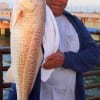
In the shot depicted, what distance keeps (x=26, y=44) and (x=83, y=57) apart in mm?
Result: 596

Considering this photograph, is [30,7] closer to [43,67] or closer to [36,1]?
[36,1]

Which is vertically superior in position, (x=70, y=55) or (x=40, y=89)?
(x=70, y=55)

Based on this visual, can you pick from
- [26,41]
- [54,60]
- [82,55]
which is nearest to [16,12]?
[26,41]

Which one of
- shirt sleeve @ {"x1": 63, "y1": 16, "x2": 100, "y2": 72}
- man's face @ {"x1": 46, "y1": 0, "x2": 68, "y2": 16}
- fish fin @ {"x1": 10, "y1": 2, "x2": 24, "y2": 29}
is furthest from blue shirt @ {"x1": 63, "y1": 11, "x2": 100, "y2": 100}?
fish fin @ {"x1": 10, "y1": 2, "x2": 24, "y2": 29}

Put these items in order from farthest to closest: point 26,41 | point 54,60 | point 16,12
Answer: point 54,60
point 26,41
point 16,12

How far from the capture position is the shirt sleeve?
114 inches

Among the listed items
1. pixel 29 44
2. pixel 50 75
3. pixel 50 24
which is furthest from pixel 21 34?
pixel 50 75

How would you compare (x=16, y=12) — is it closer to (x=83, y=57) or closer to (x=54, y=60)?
(x=54, y=60)

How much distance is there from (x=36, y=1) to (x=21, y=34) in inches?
9.2

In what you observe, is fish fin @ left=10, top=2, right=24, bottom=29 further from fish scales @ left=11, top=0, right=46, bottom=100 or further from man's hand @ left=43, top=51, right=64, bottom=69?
man's hand @ left=43, top=51, right=64, bottom=69

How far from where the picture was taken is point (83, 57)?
2969mm

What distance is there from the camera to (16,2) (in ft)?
8.06

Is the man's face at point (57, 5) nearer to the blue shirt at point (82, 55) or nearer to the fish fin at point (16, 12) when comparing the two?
the blue shirt at point (82, 55)

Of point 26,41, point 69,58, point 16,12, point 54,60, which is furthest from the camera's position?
point 69,58
